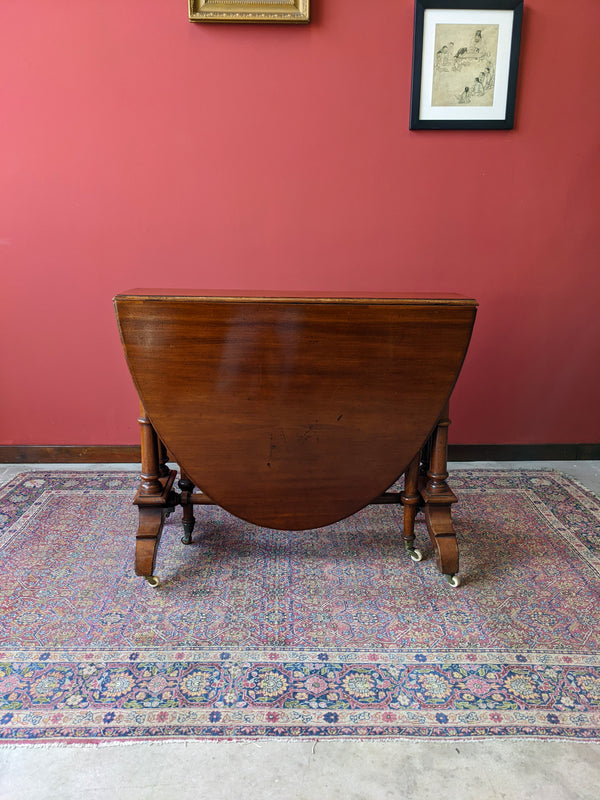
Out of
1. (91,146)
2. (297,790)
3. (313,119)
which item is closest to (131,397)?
(91,146)

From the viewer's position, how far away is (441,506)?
177 centimetres

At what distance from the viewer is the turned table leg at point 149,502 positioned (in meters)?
1.68

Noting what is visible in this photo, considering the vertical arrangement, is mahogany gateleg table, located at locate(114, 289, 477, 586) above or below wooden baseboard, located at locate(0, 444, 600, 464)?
above

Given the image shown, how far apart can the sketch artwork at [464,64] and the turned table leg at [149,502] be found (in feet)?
5.81

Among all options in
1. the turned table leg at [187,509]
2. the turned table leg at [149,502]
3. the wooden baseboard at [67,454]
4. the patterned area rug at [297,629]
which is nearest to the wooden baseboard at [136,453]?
the wooden baseboard at [67,454]

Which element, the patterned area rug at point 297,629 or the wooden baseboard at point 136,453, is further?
the wooden baseboard at point 136,453

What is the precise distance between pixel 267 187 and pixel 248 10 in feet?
2.12

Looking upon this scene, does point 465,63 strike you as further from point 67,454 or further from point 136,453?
point 67,454

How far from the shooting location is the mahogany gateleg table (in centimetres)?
150

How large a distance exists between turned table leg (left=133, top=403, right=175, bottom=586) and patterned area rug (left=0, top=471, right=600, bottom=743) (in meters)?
0.09

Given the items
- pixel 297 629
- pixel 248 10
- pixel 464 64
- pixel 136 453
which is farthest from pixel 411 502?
pixel 248 10

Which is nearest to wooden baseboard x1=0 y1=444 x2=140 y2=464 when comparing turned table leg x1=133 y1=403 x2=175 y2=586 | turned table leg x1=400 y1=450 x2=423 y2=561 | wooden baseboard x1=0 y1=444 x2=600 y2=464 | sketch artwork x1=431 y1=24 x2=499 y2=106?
wooden baseboard x1=0 y1=444 x2=600 y2=464

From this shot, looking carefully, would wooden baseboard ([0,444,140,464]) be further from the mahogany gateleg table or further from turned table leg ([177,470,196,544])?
the mahogany gateleg table

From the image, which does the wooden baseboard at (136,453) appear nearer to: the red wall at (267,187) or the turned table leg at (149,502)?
the red wall at (267,187)
